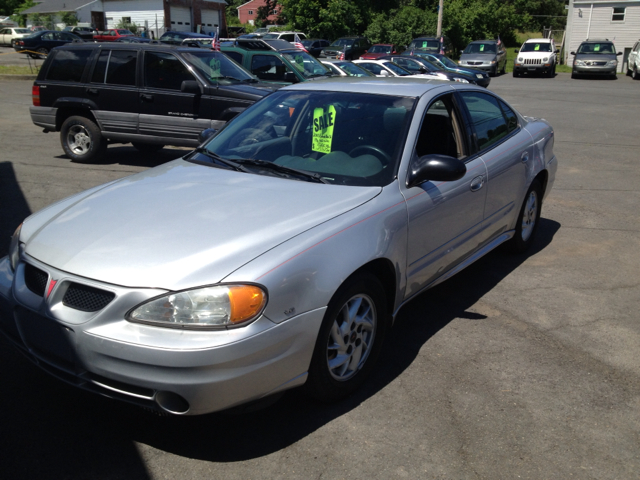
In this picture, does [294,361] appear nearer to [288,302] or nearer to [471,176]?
[288,302]

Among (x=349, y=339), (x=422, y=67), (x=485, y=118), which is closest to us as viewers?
(x=349, y=339)

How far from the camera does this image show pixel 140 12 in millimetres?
51438

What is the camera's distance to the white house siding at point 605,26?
38625 mm

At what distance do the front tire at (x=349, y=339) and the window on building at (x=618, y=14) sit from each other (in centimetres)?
4238

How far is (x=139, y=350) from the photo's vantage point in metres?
2.62

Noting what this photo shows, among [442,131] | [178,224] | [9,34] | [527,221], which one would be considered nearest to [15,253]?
[178,224]

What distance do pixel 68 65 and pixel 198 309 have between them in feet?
27.4

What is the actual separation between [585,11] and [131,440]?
43927 millimetres

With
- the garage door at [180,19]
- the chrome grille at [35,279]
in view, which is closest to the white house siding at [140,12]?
the garage door at [180,19]

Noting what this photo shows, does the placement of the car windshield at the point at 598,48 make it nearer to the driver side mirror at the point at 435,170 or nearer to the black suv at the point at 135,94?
the black suv at the point at 135,94

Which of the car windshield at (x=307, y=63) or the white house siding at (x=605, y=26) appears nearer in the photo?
the car windshield at (x=307, y=63)

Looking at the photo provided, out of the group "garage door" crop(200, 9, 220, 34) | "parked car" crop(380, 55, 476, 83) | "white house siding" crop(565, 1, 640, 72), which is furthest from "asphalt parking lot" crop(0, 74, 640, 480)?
"garage door" crop(200, 9, 220, 34)

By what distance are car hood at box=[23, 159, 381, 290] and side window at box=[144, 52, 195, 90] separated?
586 cm

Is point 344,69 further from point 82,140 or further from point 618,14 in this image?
point 618,14
